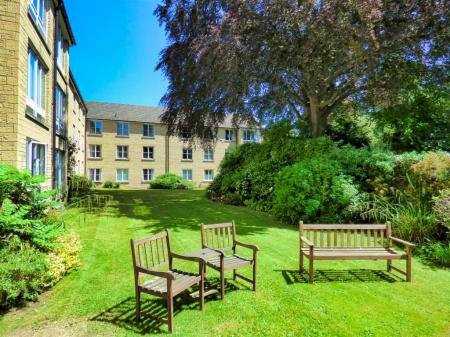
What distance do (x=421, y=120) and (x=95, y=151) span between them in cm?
3233

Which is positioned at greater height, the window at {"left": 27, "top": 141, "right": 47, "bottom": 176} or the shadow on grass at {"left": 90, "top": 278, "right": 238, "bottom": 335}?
the window at {"left": 27, "top": 141, "right": 47, "bottom": 176}

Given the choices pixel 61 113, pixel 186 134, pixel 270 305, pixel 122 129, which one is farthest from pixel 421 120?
pixel 122 129

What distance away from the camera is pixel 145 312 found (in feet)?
14.5

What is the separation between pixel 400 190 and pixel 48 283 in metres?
9.84

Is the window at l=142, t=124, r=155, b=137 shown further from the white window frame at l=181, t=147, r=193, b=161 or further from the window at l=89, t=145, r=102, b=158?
the window at l=89, t=145, r=102, b=158

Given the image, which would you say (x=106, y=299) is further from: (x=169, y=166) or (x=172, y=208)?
(x=169, y=166)

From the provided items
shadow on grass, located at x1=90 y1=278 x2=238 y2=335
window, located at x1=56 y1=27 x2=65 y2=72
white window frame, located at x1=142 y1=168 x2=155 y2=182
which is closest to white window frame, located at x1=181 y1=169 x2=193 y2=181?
white window frame, located at x1=142 y1=168 x2=155 y2=182

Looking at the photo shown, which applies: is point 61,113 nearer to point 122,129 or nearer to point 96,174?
point 96,174

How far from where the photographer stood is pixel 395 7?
11.3 m

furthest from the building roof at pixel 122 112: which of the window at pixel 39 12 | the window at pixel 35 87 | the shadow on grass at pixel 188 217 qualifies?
the window at pixel 35 87

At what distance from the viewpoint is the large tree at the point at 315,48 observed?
10867 millimetres

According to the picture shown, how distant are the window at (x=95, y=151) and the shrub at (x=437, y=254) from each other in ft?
114

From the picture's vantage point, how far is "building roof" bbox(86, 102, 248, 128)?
36.4 m

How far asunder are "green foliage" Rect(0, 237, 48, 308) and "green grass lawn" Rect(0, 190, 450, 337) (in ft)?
0.69
